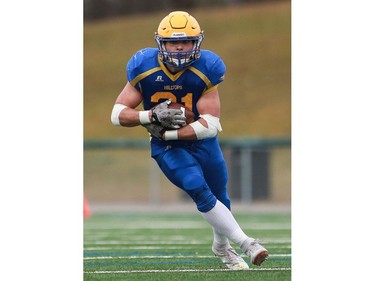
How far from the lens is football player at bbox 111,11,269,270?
519 cm

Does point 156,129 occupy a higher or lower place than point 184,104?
lower

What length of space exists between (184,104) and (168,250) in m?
1.70

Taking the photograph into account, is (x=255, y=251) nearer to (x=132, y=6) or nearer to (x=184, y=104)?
(x=184, y=104)

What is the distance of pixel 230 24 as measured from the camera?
2967 centimetres

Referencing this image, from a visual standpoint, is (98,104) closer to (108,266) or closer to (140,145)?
(140,145)

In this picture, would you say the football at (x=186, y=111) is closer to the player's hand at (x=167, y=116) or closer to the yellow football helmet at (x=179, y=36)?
the player's hand at (x=167, y=116)

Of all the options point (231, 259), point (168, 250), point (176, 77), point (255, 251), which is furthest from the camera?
point (168, 250)

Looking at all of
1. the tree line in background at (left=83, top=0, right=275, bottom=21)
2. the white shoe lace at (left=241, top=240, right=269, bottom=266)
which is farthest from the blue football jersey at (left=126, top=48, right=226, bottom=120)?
the tree line in background at (left=83, top=0, right=275, bottom=21)

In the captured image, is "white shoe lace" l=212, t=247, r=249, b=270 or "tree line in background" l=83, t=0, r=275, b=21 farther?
"tree line in background" l=83, t=0, r=275, b=21

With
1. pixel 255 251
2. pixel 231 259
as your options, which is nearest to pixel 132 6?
pixel 231 259

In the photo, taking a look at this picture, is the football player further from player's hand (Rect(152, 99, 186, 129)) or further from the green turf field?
the green turf field

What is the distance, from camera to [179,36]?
5.17 m

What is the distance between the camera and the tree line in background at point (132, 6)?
104 ft
